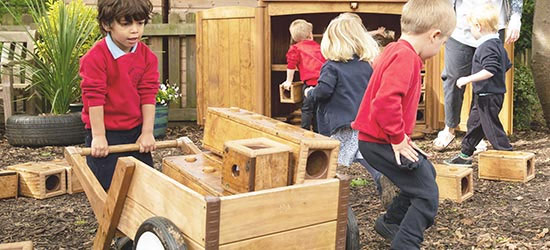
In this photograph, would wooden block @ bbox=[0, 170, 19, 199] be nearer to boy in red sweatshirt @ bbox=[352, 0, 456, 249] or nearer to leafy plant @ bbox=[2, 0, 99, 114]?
leafy plant @ bbox=[2, 0, 99, 114]

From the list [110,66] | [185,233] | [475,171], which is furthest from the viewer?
[475,171]

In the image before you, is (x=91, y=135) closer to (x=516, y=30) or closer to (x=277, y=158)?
(x=277, y=158)

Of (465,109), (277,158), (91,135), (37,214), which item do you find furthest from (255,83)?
(277,158)

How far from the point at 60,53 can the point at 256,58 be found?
6.53 ft

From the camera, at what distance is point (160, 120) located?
Result: 25.9 feet

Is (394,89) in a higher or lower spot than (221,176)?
higher

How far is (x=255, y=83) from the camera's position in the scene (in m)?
Result: 7.83

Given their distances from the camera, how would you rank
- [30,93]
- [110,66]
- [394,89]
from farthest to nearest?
[30,93], [110,66], [394,89]

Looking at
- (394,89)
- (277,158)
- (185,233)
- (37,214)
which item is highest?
(394,89)

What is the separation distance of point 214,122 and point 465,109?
467cm

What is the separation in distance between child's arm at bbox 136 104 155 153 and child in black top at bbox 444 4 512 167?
2.97 meters

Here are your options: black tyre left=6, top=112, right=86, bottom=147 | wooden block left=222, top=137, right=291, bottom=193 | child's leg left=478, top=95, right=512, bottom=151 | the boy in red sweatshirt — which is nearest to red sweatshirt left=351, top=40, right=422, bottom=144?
the boy in red sweatshirt

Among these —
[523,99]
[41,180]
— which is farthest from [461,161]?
[41,180]

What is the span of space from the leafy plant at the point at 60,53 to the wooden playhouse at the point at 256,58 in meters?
1.34
